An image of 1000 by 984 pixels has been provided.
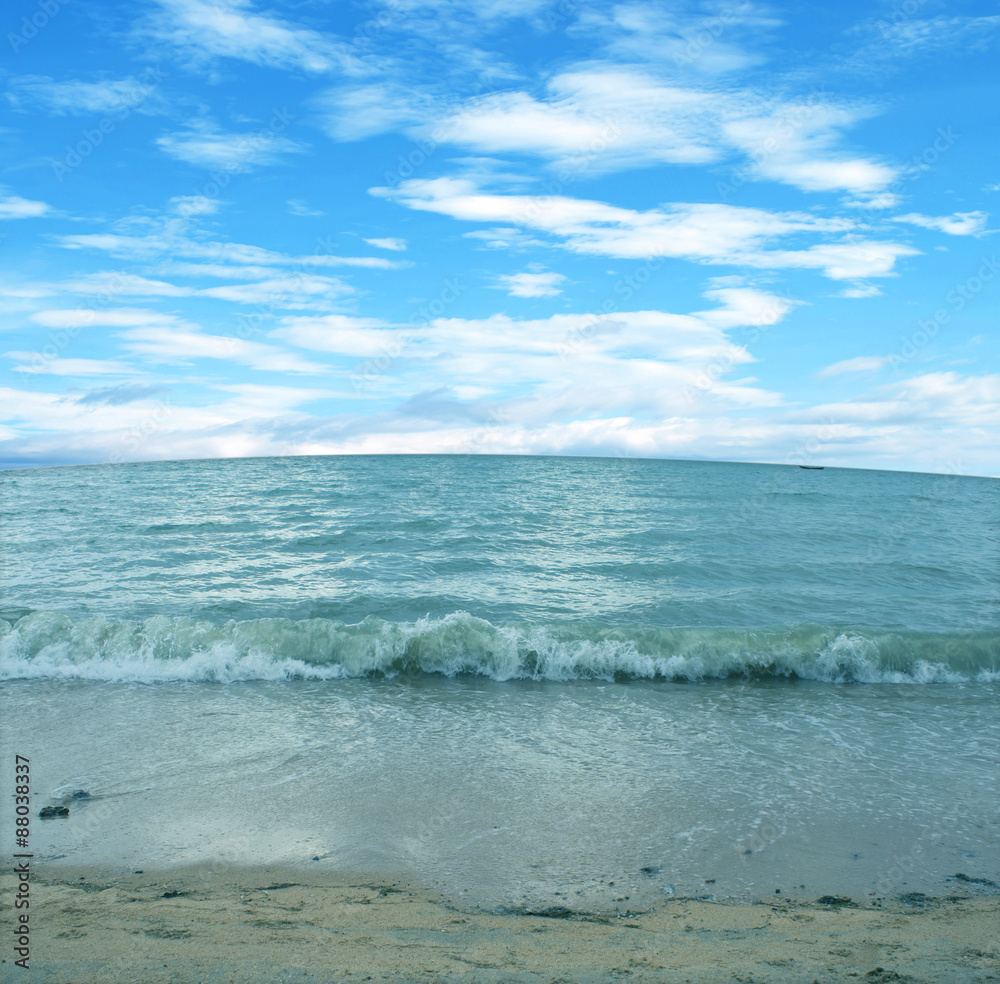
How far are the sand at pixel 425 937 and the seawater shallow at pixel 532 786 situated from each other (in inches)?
10.8

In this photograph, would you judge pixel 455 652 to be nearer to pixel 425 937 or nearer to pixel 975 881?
pixel 425 937

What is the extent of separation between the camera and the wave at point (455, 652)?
32.0ft

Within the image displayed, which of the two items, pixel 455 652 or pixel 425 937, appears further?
pixel 455 652

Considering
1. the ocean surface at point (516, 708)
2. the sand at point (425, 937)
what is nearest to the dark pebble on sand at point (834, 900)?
the sand at point (425, 937)

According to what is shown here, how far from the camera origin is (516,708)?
8.33 metres

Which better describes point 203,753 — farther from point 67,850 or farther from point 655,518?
point 655,518

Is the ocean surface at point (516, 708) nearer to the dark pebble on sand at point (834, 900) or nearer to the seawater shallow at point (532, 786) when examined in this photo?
the seawater shallow at point (532, 786)

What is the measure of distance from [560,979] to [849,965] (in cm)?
→ 159

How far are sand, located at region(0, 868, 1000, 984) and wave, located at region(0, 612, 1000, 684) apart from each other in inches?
213

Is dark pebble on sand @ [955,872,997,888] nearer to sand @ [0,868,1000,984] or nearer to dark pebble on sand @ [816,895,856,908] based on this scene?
sand @ [0,868,1000,984]

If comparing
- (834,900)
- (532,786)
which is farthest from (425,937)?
(834,900)

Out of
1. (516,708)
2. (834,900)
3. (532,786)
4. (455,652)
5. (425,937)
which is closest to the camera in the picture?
(425,937)

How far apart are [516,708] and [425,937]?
4.66 metres

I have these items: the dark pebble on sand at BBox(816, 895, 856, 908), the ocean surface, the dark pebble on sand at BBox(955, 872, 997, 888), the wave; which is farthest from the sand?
the wave
